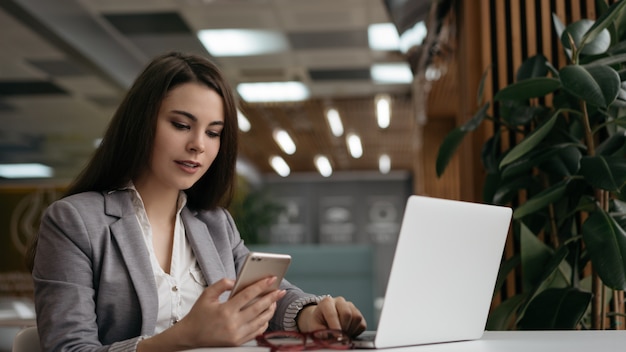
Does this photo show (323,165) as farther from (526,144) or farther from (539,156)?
(526,144)

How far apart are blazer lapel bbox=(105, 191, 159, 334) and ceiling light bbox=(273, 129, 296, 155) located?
10.6 m

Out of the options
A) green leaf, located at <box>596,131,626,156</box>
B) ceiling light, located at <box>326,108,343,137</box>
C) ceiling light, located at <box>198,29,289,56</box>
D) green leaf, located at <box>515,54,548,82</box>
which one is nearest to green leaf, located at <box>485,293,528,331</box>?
green leaf, located at <box>596,131,626,156</box>

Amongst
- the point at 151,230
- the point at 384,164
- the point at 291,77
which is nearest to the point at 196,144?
the point at 151,230

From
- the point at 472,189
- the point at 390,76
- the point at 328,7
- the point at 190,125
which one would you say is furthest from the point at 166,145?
the point at 390,76

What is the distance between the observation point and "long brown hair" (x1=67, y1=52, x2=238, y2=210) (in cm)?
169

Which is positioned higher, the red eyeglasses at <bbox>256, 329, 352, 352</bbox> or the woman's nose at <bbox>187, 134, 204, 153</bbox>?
the woman's nose at <bbox>187, 134, 204, 153</bbox>

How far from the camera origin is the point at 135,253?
1627 millimetres

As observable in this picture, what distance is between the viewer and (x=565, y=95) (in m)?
2.73

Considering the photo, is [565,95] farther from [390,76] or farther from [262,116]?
[262,116]

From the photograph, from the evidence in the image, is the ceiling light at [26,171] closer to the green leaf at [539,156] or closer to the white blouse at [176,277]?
the green leaf at [539,156]

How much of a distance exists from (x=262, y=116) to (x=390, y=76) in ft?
A: 8.16

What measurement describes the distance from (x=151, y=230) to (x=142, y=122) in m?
0.26

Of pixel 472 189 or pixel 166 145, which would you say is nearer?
pixel 166 145

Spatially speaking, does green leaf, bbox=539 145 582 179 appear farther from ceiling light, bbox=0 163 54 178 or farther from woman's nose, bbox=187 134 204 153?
ceiling light, bbox=0 163 54 178
